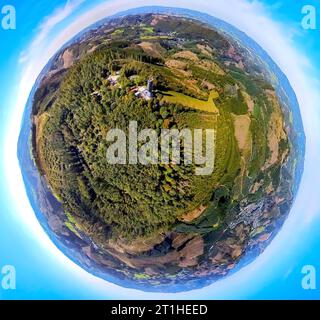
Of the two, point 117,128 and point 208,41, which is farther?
point 208,41

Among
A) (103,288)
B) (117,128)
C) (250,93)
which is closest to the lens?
(117,128)

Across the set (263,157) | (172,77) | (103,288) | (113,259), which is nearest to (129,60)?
(172,77)

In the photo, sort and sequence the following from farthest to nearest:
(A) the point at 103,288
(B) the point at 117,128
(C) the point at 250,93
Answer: (A) the point at 103,288 < (C) the point at 250,93 < (B) the point at 117,128

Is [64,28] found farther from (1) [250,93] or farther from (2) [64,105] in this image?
(1) [250,93]

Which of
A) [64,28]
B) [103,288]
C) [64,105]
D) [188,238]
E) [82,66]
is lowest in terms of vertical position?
[103,288]

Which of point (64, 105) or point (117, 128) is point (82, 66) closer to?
point (64, 105)

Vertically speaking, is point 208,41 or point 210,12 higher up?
point 210,12
